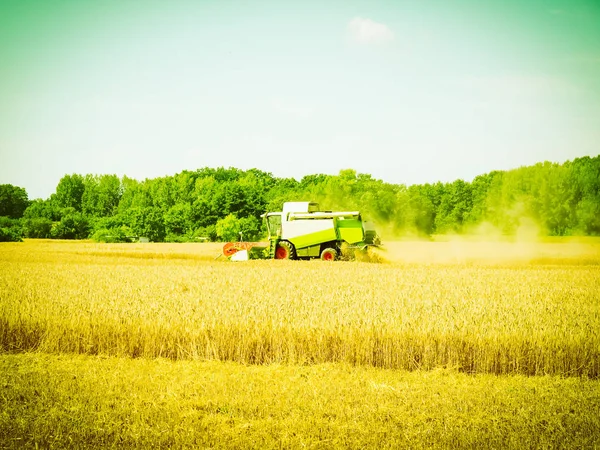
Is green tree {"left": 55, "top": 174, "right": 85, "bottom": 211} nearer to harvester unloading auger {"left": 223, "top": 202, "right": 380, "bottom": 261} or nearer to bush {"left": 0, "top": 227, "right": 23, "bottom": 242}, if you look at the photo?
bush {"left": 0, "top": 227, "right": 23, "bottom": 242}

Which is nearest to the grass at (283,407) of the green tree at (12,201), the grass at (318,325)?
the grass at (318,325)

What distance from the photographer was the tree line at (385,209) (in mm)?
49812

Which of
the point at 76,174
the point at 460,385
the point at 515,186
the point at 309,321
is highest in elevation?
the point at 76,174

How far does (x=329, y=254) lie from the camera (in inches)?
901

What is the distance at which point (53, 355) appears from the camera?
8508 millimetres

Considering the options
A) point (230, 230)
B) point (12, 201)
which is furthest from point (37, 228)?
point (230, 230)

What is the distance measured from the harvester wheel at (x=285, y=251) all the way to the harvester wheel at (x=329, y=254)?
1615 millimetres

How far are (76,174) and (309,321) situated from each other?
10019cm

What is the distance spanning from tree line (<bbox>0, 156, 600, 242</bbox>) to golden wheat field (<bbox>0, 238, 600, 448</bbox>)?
1443 inches

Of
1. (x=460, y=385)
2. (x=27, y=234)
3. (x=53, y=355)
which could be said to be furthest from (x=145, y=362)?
(x=27, y=234)

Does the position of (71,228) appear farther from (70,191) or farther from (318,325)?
(318,325)

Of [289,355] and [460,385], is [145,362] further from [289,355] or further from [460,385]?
[460,385]

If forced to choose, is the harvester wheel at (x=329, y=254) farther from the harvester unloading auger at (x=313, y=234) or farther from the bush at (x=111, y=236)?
the bush at (x=111, y=236)

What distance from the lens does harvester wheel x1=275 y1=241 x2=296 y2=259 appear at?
23513 millimetres
